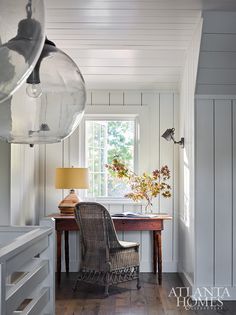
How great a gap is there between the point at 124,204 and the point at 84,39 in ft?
7.08

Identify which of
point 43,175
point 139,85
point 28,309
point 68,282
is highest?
point 139,85

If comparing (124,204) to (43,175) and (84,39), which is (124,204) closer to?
(43,175)

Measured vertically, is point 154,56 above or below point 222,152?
above

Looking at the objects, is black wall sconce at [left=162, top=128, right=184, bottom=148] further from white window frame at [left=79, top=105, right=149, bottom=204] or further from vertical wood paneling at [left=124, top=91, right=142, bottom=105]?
vertical wood paneling at [left=124, top=91, right=142, bottom=105]

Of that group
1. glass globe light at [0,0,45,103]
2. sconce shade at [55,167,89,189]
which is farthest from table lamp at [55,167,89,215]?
glass globe light at [0,0,45,103]

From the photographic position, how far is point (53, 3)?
11.8 ft

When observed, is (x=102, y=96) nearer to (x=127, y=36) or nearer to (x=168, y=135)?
(x=168, y=135)

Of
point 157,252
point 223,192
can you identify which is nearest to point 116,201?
point 157,252

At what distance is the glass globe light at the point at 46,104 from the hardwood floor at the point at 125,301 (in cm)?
315

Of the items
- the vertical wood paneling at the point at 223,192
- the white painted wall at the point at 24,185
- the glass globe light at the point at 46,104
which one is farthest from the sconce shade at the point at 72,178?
the glass globe light at the point at 46,104

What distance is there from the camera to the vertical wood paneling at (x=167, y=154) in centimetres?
568

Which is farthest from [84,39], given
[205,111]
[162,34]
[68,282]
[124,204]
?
[68,282]

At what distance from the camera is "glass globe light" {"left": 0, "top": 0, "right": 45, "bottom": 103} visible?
25.7 inches

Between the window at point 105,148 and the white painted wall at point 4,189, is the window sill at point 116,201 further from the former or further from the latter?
the white painted wall at point 4,189
